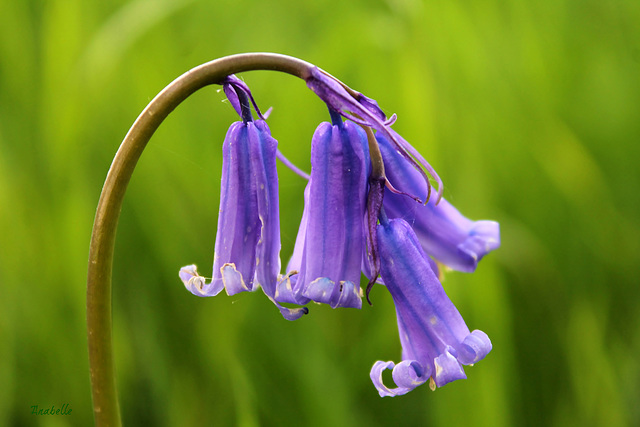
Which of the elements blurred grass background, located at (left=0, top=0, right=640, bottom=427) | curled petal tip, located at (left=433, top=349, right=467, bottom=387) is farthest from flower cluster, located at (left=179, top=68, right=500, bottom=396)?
blurred grass background, located at (left=0, top=0, right=640, bottom=427)

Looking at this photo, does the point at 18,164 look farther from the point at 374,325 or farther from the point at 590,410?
the point at 590,410

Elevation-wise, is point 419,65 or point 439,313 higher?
point 419,65

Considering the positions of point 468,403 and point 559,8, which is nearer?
point 468,403

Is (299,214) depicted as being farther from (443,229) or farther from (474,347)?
(474,347)

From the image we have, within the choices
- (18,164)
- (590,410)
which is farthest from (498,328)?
(18,164)

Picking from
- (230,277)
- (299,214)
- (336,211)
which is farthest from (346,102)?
(299,214)

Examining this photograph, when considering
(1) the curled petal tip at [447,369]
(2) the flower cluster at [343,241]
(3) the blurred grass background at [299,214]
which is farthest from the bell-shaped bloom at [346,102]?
(3) the blurred grass background at [299,214]
